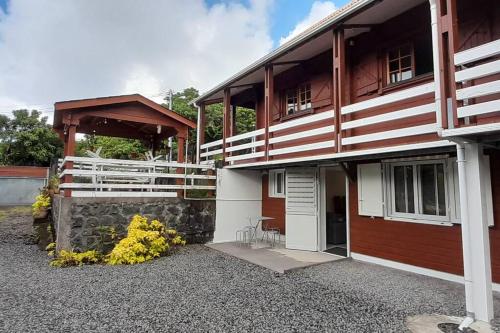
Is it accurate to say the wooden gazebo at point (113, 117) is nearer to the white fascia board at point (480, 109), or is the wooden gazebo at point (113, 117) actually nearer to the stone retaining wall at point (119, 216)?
the stone retaining wall at point (119, 216)

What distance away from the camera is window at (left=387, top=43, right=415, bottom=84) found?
6.06 metres

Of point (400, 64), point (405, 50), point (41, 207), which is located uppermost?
point (405, 50)

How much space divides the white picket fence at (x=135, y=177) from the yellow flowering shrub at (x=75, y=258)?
4.40ft

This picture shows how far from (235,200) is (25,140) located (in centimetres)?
2183

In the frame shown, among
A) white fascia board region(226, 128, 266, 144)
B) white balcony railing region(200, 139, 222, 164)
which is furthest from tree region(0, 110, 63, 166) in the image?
white fascia board region(226, 128, 266, 144)

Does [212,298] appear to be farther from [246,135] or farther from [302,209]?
[246,135]

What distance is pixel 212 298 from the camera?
443cm

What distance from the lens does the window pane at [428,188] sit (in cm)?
559

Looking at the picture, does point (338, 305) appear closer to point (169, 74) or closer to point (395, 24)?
point (395, 24)

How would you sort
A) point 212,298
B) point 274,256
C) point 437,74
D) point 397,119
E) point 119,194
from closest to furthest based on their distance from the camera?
point 437,74 < point 212,298 < point 397,119 < point 274,256 < point 119,194

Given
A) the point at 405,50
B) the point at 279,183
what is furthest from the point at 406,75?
the point at 279,183

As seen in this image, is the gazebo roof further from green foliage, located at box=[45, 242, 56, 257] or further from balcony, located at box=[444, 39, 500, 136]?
balcony, located at box=[444, 39, 500, 136]

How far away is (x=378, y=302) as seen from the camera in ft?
14.1

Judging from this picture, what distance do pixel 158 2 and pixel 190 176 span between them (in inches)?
310
